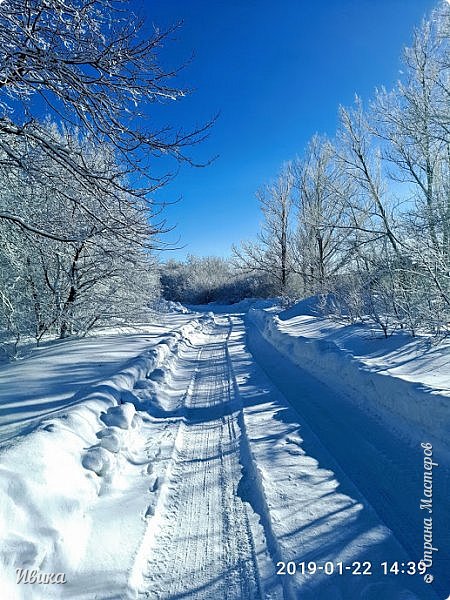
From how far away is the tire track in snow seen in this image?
2.00 m

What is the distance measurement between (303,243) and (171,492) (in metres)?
23.4

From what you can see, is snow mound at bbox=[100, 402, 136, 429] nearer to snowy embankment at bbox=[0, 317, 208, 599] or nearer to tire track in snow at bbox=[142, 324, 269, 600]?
snowy embankment at bbox=[0, 317, 208, 599]

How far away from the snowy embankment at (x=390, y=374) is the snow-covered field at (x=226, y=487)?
25mm

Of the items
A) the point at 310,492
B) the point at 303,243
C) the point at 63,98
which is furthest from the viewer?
the point at 303,243

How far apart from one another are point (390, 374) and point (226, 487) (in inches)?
119

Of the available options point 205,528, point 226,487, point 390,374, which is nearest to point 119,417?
point 226,487

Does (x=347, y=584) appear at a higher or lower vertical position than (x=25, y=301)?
lower

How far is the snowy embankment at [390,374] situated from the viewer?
12.0 ft

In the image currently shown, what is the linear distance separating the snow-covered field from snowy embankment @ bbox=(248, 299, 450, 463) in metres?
0.03

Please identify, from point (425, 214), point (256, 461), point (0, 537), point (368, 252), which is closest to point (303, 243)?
point (368, 252)

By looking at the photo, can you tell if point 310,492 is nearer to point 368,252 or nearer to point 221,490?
point 221,490

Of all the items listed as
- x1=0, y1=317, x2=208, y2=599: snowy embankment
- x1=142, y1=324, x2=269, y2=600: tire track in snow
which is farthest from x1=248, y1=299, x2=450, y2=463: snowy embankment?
x1=0, y1=317, x2=208, y2=599: snowy embankment

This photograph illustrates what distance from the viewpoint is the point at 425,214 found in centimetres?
765

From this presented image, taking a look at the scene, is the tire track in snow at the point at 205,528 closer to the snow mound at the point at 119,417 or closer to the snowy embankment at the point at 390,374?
the snow mound at the point at 119,417
